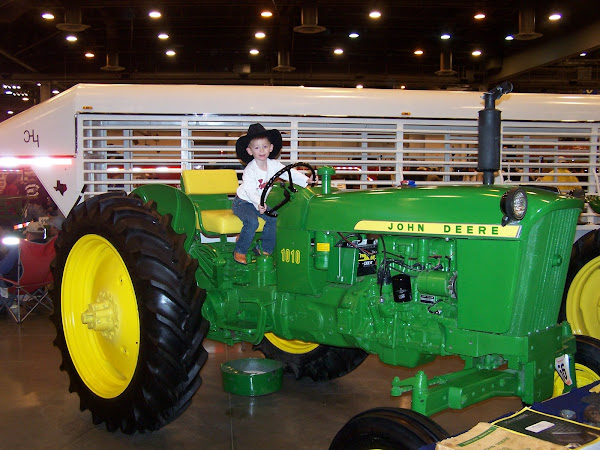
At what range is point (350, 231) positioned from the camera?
125 inches

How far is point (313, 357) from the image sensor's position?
4.35 m

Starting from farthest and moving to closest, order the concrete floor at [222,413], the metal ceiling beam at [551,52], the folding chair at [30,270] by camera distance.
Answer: the metal ceiling beam at [551,52] < the folding chair at [30,270] < the concrete floor at [222,413]

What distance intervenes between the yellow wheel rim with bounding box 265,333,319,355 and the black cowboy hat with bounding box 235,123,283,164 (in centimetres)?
124

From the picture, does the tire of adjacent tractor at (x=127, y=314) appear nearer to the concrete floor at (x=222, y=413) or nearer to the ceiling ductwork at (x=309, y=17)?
the concrete floor at (x=222, y=413)

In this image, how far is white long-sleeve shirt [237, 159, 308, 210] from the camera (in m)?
3.74

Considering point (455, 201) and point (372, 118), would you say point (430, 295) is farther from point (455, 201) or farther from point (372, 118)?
point (372, 118)

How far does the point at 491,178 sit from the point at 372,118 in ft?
10.6

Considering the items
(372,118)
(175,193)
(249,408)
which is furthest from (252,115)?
(249,408)

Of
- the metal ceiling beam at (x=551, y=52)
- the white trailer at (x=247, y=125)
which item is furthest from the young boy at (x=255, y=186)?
the metal ceiling beam at (x=551, y=52)

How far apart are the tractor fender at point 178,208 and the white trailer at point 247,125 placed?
1.93m

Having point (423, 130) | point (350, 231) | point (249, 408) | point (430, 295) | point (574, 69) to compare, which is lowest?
point (249, 408)

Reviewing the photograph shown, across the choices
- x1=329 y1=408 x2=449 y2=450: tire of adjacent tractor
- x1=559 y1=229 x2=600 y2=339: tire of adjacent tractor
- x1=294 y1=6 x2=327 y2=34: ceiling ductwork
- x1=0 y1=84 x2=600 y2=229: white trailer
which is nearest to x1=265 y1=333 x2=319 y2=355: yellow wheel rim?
x1=559 y1=229 x2=600 y2=339: tire of adjacent tractor

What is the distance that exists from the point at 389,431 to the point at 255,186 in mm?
1850

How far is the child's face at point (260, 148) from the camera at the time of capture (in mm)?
3877
